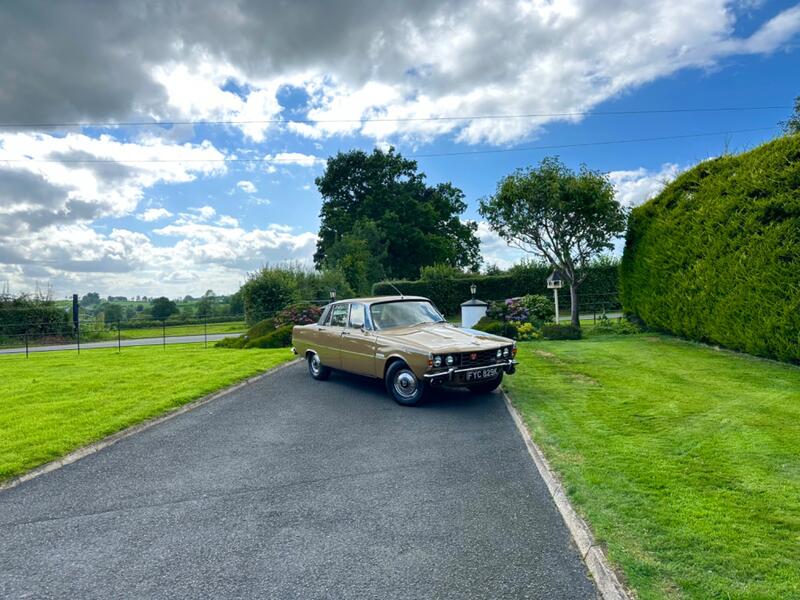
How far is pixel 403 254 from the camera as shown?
155ft

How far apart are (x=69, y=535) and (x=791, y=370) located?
10.8m

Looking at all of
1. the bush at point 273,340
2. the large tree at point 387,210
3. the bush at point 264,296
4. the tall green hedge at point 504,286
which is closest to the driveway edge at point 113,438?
the bush at point 273,340

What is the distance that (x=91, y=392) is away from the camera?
9.21 metres

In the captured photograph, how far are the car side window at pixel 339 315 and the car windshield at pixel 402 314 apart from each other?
76cm

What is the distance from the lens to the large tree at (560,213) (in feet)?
57.2

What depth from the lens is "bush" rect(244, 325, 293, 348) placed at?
677 inches

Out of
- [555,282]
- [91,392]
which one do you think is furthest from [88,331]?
[555,282]

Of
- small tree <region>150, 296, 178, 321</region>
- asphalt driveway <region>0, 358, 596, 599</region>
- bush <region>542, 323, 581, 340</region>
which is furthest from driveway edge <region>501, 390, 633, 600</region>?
small tree <region>150, 296, 178, 321</region>

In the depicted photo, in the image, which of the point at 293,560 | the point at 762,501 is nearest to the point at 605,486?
the point at 762,501

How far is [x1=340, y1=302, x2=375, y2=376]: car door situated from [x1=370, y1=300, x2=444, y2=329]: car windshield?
207mm

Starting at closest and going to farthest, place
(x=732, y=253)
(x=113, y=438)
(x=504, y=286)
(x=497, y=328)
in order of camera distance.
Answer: (x=113, y=438) → (x=732, y=253) → (x=497, y=328) → (x=504, y=286)

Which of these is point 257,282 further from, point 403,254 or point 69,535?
point 403,254

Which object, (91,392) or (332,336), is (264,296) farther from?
(332,336)

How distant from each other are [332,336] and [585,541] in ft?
20.8
